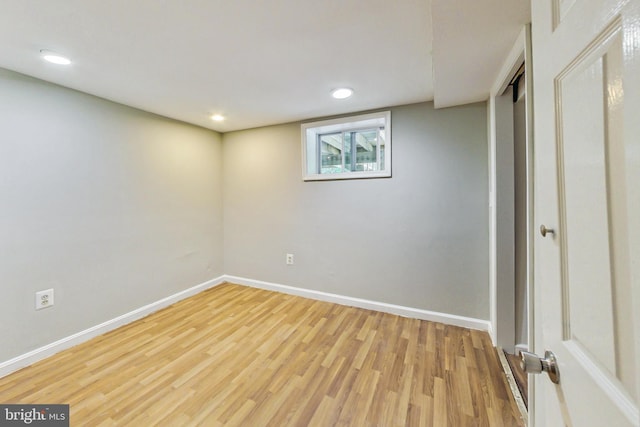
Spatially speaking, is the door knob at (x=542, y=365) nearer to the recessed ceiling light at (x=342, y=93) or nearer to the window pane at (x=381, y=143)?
the recessed ceiling light at (x=342, y=93)

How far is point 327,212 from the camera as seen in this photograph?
2.93 m

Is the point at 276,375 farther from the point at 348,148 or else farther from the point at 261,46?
the point at 348,148

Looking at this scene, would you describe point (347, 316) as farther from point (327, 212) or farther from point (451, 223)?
point (451, 223)

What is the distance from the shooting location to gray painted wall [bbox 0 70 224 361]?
1807 mm

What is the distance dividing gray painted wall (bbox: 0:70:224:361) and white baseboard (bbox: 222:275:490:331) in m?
0.81

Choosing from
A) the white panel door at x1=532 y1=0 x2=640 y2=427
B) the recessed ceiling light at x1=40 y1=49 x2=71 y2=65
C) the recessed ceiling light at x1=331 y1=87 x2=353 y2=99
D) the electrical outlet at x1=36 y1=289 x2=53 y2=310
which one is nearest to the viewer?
the white panel door at x1=532 y1=0 x2=640 y2=427

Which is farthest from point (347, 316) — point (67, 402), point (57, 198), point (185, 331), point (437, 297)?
point (57, 198)

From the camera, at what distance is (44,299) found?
6.39ft

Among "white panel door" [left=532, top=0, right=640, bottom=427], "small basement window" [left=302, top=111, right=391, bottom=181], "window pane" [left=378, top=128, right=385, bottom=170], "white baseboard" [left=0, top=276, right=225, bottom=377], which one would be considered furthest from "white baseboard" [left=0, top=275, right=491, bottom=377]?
"white panel door" [left=532, top=0, right=640, bottom=427]

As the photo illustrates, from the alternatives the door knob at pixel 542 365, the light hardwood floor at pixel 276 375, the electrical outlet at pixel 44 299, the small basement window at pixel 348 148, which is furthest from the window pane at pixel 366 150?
the electrical outlet at pixel 44 299

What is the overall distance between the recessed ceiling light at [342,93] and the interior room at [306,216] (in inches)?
3.8

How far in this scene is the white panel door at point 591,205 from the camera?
0.38 metres

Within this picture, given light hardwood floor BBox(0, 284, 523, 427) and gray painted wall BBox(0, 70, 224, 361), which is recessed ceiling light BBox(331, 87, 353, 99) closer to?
gray painted wall BBox(0, 70, 224, 361)

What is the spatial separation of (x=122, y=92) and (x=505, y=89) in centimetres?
304
